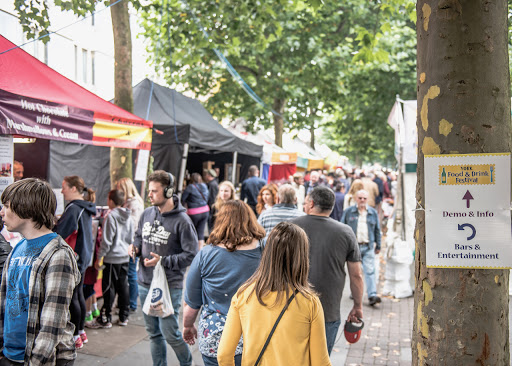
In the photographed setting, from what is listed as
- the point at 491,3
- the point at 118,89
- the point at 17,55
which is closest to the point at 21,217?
the point at 491,3

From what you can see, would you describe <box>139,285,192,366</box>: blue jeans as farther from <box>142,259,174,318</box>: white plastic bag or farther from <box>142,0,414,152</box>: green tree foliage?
<box>142,0,414,152</box>: green tree foliage

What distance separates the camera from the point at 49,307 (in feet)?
8.10

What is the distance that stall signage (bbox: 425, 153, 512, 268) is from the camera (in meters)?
2.22

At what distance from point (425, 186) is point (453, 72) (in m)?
0.52

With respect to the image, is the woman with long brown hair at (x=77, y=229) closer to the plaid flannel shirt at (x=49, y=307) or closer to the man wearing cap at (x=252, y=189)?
the plaid flannel shirt at (x=49, y=307)

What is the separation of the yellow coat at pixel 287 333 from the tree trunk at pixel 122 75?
20.0 feet

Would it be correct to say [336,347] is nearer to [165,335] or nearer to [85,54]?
[165,335]

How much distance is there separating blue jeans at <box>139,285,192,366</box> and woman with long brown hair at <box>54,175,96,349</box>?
3.91 ft

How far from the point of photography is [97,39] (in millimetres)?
26547

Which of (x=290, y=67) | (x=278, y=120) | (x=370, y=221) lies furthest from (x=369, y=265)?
(x=278, y=120)

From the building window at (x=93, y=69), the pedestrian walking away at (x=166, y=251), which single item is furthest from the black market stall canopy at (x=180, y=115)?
the building window at (x=93, y=69)

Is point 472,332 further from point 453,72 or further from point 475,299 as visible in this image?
point 453,72

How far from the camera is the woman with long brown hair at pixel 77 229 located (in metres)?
5.18

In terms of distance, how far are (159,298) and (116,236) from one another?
7.48ft
